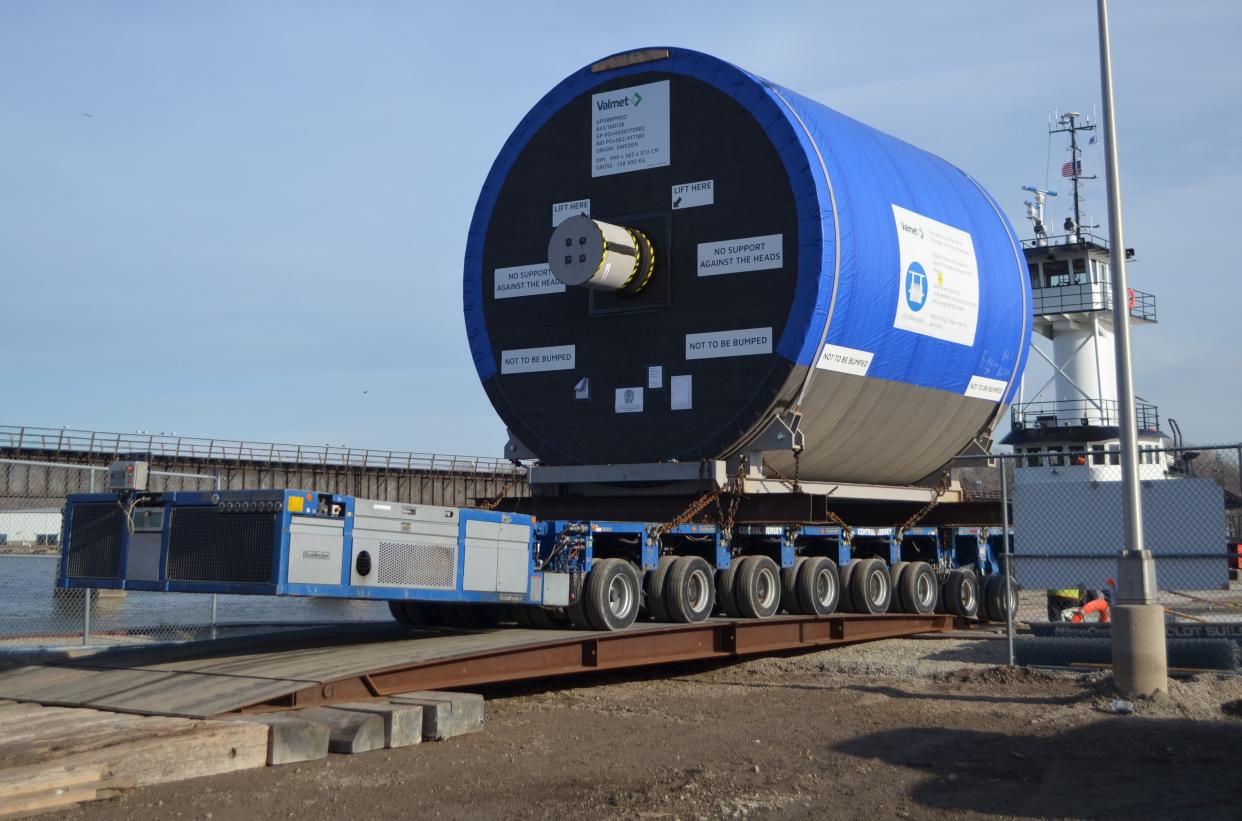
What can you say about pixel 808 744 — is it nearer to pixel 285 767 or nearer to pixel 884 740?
pixel 884 740

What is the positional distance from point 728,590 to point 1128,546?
15.1ft

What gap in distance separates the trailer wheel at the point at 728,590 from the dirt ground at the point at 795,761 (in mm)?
1642

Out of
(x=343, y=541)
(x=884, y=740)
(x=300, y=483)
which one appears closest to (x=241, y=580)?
(x=343, y=541)

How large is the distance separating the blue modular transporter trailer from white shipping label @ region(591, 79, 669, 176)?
473 cm

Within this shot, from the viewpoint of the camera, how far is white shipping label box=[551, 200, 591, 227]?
52.0 feet

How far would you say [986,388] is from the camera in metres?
18.5

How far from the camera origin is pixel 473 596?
11773mm

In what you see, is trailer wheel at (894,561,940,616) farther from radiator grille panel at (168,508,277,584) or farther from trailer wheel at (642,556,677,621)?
radiator grille panel at (168,508,277,584)

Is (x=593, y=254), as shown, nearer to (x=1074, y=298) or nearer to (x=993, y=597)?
(x=993, y=597)

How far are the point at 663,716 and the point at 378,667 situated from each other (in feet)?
8.80

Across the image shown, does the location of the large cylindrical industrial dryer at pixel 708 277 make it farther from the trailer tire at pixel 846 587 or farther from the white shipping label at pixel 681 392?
the trailer tire at pixel 846 587

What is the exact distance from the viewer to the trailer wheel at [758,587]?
47.9ft

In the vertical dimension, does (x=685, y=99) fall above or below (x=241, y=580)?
above

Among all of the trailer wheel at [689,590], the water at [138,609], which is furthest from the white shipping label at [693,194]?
the water at [138,609]
